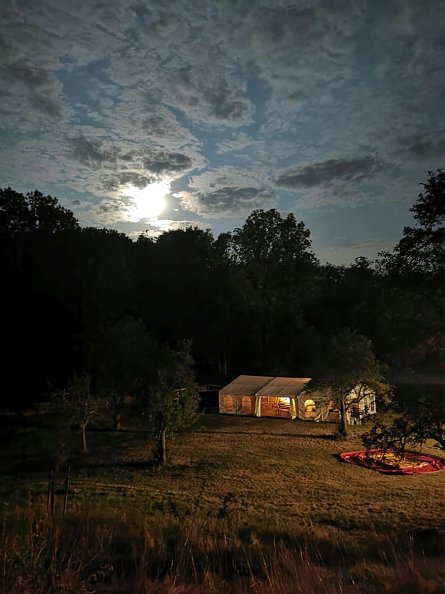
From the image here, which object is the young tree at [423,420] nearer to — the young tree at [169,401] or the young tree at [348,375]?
the young tree at [169,401]

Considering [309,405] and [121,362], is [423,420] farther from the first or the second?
[309,405]

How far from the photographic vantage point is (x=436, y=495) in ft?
48.2

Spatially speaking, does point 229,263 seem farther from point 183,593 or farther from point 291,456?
point 183,593

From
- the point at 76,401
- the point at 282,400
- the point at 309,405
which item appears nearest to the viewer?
the point at 76,401

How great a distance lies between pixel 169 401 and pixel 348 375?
10.3 meters

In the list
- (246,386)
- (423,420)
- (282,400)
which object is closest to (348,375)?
(282,400)

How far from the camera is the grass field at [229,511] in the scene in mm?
3438

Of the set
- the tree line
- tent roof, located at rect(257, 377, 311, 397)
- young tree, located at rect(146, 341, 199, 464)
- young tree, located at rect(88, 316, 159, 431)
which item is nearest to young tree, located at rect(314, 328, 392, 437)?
the tree line

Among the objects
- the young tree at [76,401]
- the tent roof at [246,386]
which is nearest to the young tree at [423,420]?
the young tree at [76,401]

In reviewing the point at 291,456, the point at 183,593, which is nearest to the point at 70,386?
the point at 291,456

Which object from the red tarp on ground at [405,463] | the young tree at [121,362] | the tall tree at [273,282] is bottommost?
the red tarp on ground at [405,463]

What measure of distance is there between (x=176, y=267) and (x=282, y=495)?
122 ft

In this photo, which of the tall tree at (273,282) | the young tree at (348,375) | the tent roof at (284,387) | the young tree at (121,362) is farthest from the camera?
the tall tree at (273,282)

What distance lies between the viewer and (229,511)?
1112cm
